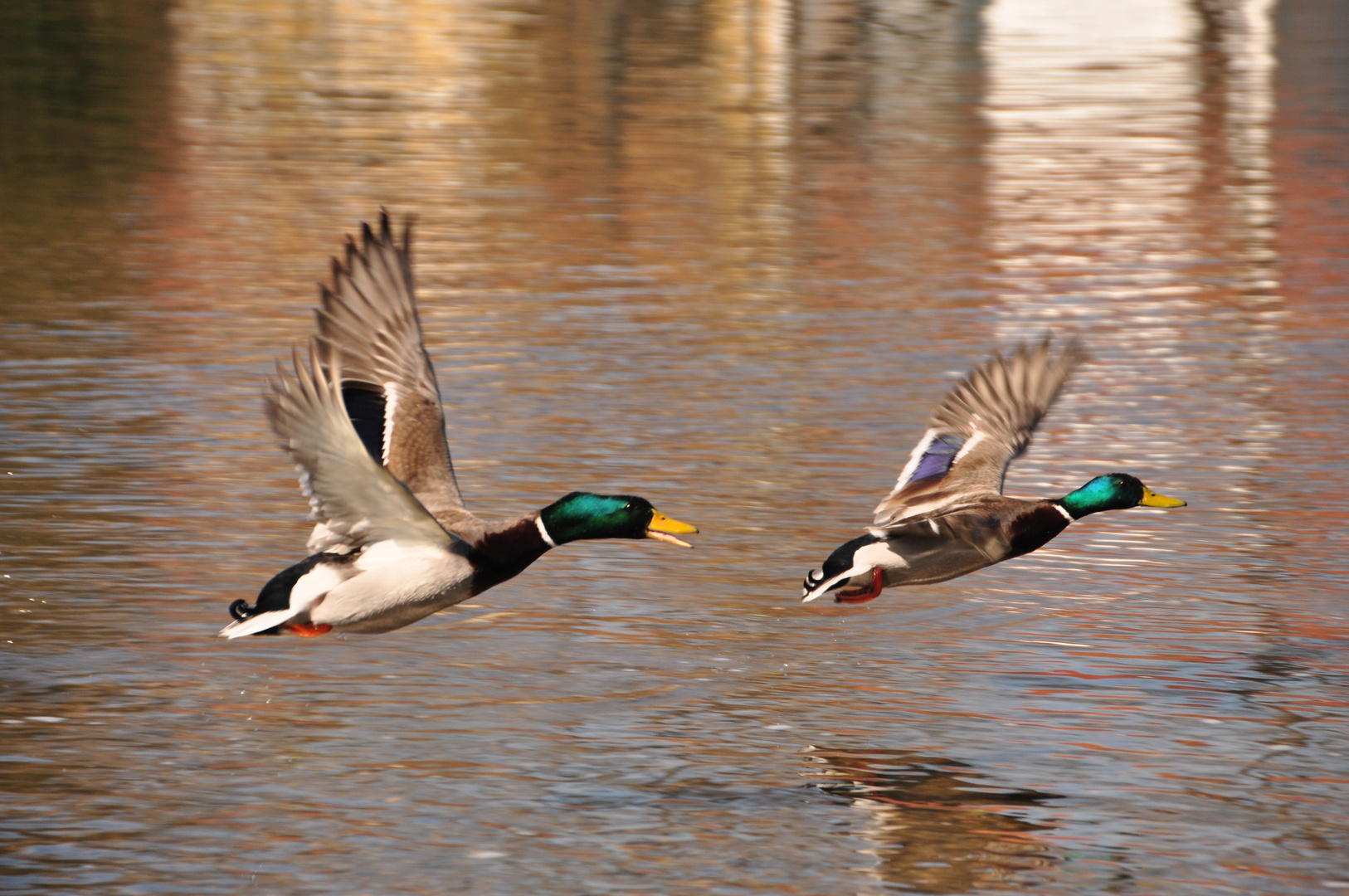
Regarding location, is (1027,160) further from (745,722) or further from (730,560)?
(745,722)

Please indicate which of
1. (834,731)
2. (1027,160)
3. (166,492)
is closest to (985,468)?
(834,731)

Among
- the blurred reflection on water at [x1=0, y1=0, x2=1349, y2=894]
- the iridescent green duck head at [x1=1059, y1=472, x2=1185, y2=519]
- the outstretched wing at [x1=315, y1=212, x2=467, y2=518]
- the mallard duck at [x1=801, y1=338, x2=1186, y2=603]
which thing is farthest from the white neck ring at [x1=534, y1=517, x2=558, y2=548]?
the iridescent green duck head at [x1=1059, y1=472, x2=1185, y2=519]

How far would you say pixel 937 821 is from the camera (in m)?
6.93

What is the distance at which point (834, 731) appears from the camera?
7770mm

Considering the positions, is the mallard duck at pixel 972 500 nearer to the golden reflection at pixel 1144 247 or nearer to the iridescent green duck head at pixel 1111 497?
the iridescent green duck head at pixel 1111 497

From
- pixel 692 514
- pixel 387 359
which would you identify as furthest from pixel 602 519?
pixel 692 514

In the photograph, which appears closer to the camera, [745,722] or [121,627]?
[745,722]

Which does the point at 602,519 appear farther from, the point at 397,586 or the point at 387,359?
the point at 387,359

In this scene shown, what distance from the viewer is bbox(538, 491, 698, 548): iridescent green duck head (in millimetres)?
8070

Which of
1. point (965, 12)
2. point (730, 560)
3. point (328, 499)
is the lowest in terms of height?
point (965, 12)

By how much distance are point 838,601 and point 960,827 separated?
5.98 ft

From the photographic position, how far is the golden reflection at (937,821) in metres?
6.51

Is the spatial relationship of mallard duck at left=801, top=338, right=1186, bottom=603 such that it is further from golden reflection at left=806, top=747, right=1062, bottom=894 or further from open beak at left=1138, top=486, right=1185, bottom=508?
golden reflection at left=806, top=747, right=1062, bottom=894

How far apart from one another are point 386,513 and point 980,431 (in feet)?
10.1
